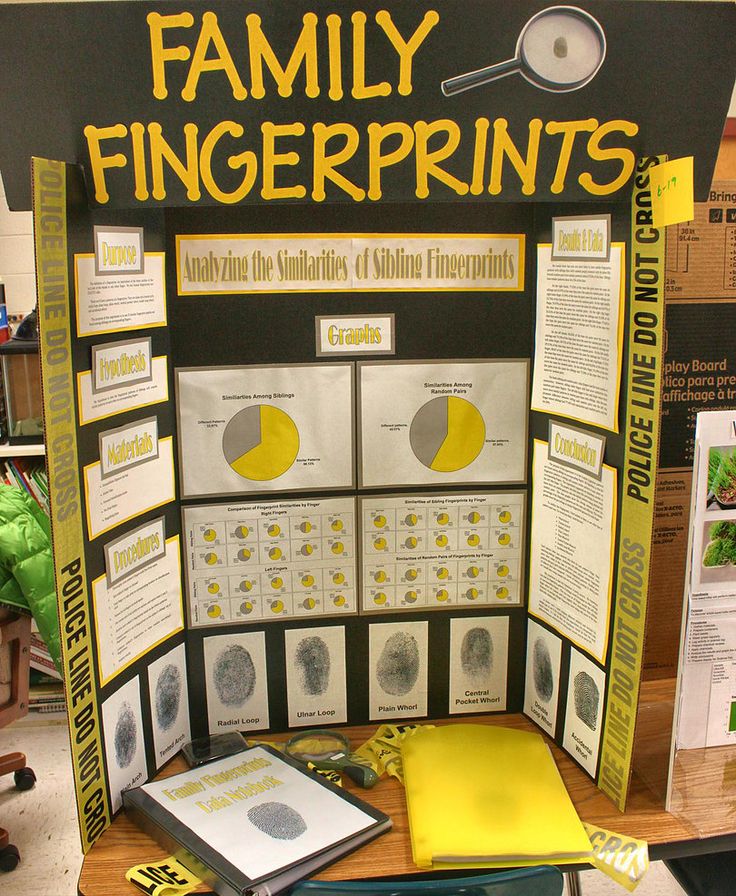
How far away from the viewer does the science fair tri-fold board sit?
1.17m

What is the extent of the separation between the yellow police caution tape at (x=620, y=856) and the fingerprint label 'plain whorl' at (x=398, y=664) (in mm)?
456

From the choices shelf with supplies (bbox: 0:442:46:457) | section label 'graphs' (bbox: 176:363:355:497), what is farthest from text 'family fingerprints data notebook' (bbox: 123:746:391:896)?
shelf with supplies (bbox: 0:442:46:457)

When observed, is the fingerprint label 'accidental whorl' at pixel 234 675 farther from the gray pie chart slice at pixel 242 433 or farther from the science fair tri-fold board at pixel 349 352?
the gray pie chart slice at pixel 242 433

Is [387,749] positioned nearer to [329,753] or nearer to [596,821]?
[329,753]

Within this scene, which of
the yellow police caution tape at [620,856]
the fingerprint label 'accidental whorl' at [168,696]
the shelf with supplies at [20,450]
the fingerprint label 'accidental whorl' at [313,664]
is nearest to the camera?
the yellow police caution tape at [620,856]

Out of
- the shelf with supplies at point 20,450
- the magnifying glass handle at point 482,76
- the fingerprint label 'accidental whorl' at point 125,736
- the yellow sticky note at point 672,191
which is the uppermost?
the magnifying glass handle at point 482,76

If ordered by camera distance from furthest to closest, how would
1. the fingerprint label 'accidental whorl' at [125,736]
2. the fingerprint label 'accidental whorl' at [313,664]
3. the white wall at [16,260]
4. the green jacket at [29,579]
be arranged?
the white wall at [16,260] < the green jacket at [29,579] < the fingerprint label 'accidental whorl' at [313,664] < the fingerprint label 'accidental whorl' at [125,736]

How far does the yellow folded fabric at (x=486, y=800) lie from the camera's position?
128 centimetres

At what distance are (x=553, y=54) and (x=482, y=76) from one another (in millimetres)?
107

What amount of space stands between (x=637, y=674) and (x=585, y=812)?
0.26 m

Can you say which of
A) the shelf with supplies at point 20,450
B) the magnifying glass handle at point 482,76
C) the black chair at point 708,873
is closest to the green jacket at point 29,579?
the shelf with supplies at point 20,450

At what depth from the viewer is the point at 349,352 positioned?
4.98ft

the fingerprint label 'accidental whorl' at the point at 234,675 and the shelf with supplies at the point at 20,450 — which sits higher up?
the shelf with supplies at the point at 20,450

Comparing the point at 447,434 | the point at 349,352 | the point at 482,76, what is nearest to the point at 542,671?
the point at 447,434
